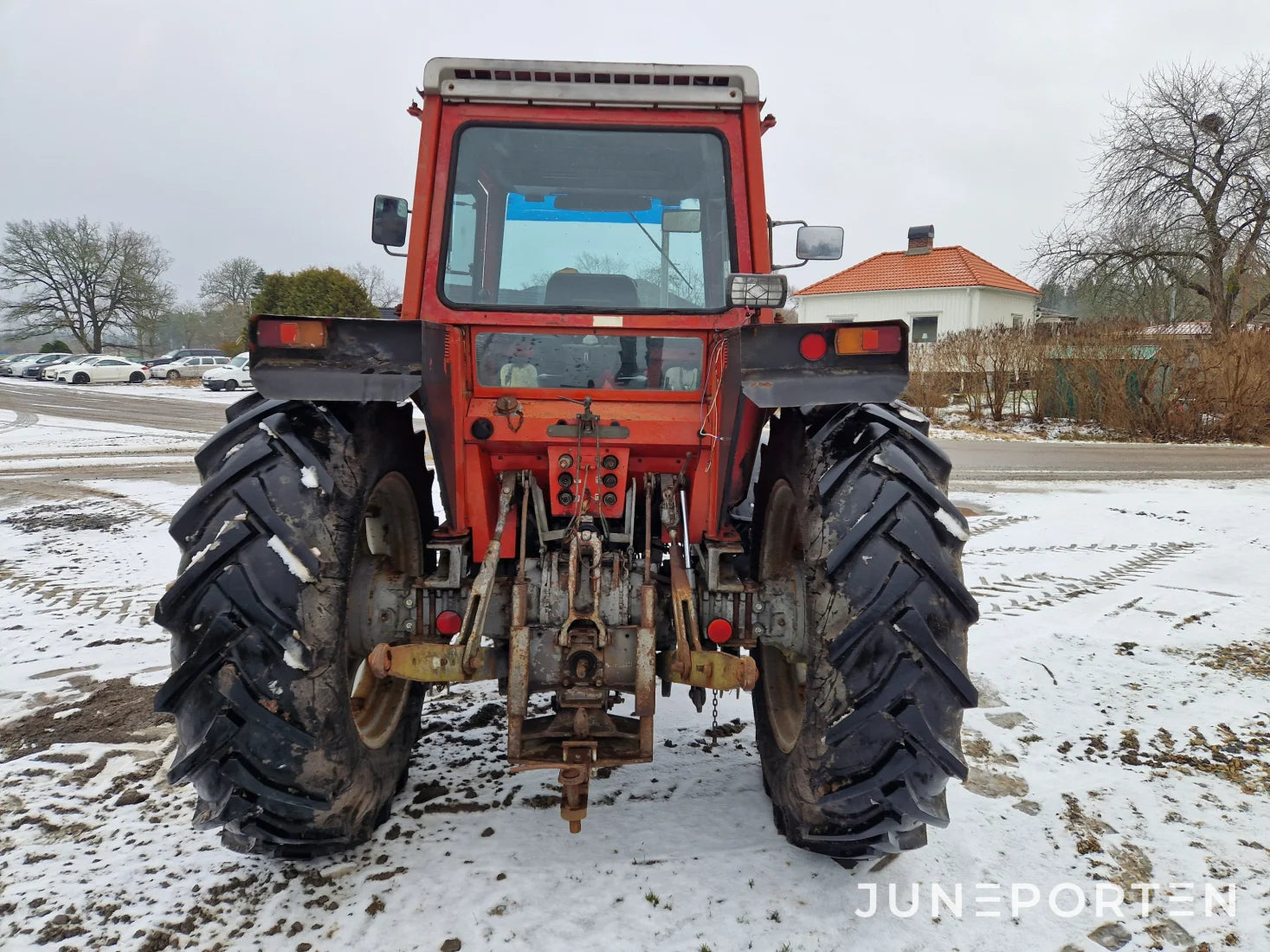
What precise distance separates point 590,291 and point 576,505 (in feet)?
2.50

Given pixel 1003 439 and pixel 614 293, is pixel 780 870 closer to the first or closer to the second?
pixel 614 293

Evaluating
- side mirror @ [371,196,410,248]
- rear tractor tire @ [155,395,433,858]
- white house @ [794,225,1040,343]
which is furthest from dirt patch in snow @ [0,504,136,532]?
white house @ [794,225,1040,343]

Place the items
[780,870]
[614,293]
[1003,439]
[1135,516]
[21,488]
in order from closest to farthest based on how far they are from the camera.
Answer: [780,870] < [614,293] < [1135,516] < [21,488] < [1003,439]

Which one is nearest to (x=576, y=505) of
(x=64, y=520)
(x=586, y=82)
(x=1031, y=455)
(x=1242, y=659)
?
(x=586, y=82)

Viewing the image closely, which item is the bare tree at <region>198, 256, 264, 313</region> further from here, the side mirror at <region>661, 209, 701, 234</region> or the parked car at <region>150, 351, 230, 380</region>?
the side mirror at <region>661, 209, 701, 234</region>

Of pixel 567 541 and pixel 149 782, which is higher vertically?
pixel 567 541

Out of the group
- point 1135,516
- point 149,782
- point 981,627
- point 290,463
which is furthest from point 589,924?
point 1135,516

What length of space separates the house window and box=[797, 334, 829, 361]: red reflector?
100ft

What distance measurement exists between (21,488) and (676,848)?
9.46m

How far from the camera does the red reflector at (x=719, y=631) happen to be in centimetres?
241

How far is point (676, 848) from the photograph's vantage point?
2.54 metres

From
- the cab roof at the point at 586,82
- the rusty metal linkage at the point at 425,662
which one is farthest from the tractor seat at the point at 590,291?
the rusty metal linkage at the point at 425,662

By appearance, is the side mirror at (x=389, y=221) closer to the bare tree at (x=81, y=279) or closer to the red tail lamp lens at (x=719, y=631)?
the red tail lamp lens at (x=719, y=631)

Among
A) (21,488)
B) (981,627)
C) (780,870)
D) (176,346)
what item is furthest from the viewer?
(176,346)
